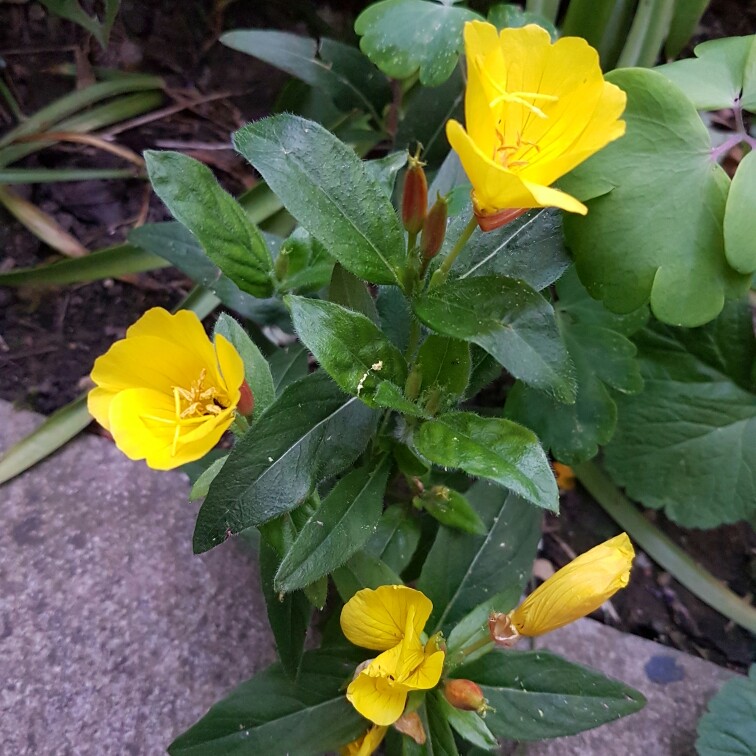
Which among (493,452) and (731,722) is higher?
(493,452)

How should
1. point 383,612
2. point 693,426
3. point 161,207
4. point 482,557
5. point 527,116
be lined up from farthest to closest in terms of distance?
point 161,207 < point 693,426 < point 482,557 < point 383,612 < point 527,116

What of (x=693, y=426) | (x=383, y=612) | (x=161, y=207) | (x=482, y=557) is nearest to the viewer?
(x=383, y=612)

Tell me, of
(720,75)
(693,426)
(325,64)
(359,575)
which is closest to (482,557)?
(359,575)

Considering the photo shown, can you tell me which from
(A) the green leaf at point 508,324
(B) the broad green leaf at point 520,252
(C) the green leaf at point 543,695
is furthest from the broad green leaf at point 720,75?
(C) the green leaf at point 543,695

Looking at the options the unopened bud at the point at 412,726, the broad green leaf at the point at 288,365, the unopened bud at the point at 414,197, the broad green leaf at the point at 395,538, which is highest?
the unopened bud at the point at 414,197

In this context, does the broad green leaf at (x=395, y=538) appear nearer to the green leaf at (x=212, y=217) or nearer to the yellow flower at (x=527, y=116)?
the green leaf at (x=212, y=217)

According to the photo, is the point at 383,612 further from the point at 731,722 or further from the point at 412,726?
the point at 731,722

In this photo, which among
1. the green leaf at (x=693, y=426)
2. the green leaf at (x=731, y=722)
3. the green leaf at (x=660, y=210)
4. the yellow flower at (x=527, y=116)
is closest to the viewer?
the yellow flower at (x=527, y=116)

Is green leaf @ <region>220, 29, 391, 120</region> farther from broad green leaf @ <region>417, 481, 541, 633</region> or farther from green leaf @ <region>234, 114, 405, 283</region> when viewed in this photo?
broad green leaf @ <region>417, 481, 541, 633</region>
